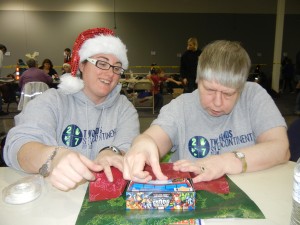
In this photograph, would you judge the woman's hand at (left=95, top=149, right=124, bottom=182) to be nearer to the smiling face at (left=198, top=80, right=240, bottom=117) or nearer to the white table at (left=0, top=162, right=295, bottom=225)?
the white table at (left=0, top=162, right=295, bottom=225)

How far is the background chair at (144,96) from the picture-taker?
787 cm

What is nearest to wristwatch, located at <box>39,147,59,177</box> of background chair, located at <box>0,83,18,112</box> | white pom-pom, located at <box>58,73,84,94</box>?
white pom-pom, located at <box>58,73,84,94</box>

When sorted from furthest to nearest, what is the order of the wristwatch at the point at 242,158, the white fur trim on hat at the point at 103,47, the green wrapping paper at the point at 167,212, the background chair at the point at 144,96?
the background chair at the point at 144,96, the white fur trim on hat at the point at 103,47, the wristwatch at the point at 242,158, the green wrapping paper at the point at 167,212

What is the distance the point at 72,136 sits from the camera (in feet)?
6.11

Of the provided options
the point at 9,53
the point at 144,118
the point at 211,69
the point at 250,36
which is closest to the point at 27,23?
the point at 9,53

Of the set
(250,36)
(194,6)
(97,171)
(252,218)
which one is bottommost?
(252,218)

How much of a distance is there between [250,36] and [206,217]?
13235 mm

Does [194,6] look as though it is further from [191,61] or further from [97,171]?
[97,171]

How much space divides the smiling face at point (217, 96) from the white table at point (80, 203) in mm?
386

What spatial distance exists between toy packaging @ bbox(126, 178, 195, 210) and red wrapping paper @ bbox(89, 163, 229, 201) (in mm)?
107

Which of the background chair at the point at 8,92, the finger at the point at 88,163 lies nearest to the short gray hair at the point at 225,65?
the finger at the point at 88,163

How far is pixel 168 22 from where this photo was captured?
12695 millimetres

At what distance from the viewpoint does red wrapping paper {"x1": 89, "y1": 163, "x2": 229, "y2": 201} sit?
3.81 ft

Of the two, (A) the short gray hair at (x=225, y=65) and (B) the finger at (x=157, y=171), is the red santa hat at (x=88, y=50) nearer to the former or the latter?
(A) the short gray hair at (x=225, y=65)
